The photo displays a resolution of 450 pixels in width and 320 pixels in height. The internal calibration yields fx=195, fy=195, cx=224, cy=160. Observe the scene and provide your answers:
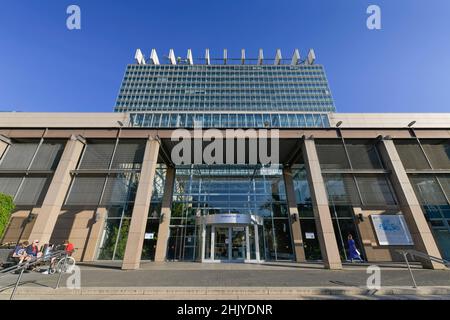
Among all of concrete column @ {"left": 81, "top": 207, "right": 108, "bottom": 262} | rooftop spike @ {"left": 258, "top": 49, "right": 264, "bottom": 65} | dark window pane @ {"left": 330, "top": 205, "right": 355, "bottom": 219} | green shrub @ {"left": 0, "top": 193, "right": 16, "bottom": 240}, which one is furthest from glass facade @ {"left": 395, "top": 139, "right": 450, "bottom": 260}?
rooftop spike @ {"left": 258, "top": 49, "right": 264, "bottom": 65}

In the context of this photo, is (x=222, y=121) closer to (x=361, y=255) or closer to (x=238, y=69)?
(x=361, y=255)

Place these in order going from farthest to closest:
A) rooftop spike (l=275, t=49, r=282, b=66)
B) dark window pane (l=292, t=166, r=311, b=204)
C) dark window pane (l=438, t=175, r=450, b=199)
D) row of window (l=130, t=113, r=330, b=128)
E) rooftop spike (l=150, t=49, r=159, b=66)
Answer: rooftop spike (l=150, t=49, r=159, b=66) → rooftop spike (l=275, t=49, r=282, b=66) → row of window (l=130, t=113, r=330, b=128) → dark window pane (l=292, t=166, r=311, b=204) → dark window pane (l=438, t=175, r=450, b=199)

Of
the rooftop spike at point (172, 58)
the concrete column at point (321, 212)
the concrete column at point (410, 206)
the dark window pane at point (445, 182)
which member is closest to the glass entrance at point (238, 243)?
the concrete column at point (321, 212)

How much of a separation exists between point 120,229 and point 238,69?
72.9m

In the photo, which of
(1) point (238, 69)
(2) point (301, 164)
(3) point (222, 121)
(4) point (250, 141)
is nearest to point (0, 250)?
(4) point (250, 141)

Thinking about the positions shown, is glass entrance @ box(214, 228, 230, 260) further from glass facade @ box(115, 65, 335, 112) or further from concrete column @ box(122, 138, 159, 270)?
glass facade @ box(115, 65, 335, 112)

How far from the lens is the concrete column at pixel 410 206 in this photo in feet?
33.1

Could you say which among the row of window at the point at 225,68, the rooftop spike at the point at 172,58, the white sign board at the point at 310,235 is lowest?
the white sign board at the point at 310,235

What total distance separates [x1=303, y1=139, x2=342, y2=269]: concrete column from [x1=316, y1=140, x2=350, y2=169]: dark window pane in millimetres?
1282

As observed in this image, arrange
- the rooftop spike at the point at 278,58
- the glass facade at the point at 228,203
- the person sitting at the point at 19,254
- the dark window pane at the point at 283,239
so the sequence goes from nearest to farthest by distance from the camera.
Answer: the person sitting at the point at 19,254, the dark window pane at the point at 283,239, the glass facade at the point at 228,203, the rooftop spike at the point at 278,58

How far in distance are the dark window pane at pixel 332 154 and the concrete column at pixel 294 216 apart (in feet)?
10.1

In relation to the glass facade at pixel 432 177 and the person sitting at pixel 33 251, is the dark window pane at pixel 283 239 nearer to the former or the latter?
the glass facade at pixel 432 177

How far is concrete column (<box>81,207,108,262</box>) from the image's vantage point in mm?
13031

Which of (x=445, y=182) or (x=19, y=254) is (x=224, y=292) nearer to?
(x=19, y=254)
